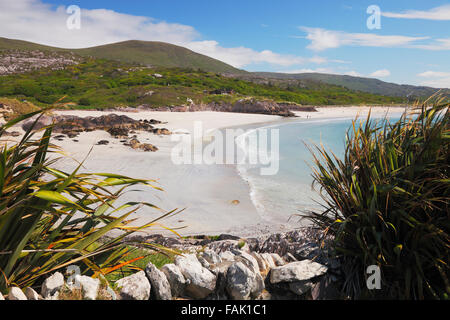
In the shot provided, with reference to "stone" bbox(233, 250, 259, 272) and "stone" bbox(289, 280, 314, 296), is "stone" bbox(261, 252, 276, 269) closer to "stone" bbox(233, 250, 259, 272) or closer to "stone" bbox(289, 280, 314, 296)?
"stone" bbox(233, 250, 259, 272)

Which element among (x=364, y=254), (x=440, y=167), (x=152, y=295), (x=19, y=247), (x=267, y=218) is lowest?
(x=267, y=218)

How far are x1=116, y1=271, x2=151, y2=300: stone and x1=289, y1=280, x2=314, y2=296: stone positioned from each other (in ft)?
4.12

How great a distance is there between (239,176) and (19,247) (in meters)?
9.83

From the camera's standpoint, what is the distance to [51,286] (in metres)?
2.13

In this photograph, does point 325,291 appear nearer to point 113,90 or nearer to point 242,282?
point 242,282

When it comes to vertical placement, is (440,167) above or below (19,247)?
above

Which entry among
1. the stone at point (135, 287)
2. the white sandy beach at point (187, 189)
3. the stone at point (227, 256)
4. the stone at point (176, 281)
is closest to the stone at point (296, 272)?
the stone at point (227, 256)

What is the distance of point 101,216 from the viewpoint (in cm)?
253

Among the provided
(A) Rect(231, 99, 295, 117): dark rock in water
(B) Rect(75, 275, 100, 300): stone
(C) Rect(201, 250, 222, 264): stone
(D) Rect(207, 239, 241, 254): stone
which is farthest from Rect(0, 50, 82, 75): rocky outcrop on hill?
(B) Rect(75, 275, 100, 300): stone

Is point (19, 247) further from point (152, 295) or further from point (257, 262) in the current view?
point (257, 262)

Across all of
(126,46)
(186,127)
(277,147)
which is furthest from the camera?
(126,46)

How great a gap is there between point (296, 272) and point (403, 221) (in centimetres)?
101

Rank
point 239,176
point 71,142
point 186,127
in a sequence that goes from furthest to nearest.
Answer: point 186,127, point 71,142, point 239,176
